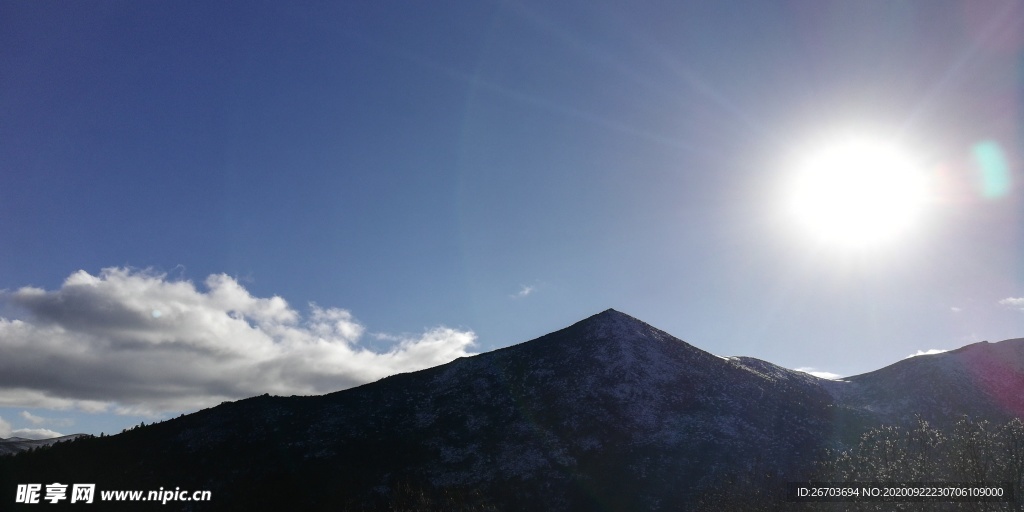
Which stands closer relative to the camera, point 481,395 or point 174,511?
point 174,511

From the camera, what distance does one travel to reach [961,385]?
243 ft

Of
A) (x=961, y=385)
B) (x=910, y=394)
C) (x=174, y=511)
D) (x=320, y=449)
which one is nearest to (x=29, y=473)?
(x=174, y=511)

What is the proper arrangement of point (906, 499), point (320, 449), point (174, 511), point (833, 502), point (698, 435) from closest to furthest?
1. point (906, 499)
2. point (833, 502)
3. point (174, 511)
4. point (698, 435)
5. point (320, 449)

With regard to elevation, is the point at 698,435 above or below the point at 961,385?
below

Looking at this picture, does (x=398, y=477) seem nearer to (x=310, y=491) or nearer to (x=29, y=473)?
(x=310, y=491)

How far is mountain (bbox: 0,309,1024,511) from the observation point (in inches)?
2026

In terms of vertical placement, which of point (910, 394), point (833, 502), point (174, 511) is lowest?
point (174, 511)

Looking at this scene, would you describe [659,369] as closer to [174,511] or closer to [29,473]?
[174,511]

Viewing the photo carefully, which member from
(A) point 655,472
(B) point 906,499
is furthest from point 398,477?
(B) point 906,499

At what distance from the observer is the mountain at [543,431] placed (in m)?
51.5

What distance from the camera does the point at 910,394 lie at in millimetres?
73625

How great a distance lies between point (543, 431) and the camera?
201ft

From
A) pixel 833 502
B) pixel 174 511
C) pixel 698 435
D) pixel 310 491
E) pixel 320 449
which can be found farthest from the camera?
pixel 320 449

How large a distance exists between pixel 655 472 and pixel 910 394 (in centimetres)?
4521
